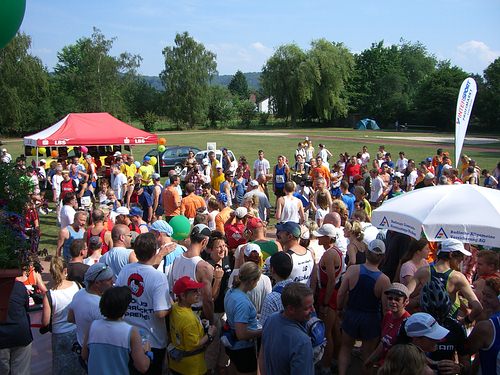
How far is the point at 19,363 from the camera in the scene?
15.1 ft

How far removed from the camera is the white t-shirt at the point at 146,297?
171 inches

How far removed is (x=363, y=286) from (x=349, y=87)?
232 ft

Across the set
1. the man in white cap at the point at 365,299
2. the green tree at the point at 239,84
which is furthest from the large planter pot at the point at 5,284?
the green tree at the point at 239,84

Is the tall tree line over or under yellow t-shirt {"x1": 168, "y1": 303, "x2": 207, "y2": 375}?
over

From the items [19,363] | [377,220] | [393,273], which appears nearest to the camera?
[19,363]

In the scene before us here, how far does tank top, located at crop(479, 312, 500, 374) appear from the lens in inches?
144

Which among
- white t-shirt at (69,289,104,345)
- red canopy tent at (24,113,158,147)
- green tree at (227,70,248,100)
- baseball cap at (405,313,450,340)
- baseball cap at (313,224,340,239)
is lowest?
white t-shirt at (69,289,104,345)

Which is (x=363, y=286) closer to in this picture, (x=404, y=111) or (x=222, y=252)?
(x=222, y=252)

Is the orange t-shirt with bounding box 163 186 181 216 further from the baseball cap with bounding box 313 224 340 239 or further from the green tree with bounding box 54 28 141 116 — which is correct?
the green tree with bounding box 54 28 141 116

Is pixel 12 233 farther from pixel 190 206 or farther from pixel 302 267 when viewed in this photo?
pixel 190 206

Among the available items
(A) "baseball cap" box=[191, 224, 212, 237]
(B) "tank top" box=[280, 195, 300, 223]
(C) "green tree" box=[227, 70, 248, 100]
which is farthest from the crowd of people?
(C) "green tree" box=[227, 70, 248, 100]

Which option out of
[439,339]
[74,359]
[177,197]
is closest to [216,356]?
[74,359]

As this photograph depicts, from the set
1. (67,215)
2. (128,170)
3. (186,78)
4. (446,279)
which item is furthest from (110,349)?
(186,78)

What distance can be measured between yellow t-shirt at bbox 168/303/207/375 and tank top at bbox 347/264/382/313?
5.36 feet
